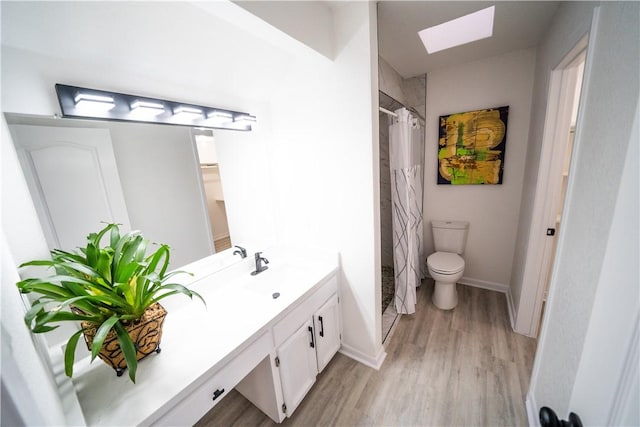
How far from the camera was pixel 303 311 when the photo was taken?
140 centimetres

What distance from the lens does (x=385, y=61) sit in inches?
82.7

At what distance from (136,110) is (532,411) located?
2616 millimetres

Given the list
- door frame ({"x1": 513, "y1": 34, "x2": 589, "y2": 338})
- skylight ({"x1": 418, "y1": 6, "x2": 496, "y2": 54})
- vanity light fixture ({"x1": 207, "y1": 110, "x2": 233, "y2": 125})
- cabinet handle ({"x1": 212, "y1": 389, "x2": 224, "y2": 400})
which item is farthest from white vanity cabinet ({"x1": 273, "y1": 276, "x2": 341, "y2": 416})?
skylight ({"x1": 418, "y1": 6, "x2": 496, "y2": 54})

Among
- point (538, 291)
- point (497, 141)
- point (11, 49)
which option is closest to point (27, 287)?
point (11, 49)

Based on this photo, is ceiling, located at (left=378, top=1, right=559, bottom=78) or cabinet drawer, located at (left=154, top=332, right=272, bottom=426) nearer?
cabinet drawer, located at (left=154, top=332, right=272, bottom=426)

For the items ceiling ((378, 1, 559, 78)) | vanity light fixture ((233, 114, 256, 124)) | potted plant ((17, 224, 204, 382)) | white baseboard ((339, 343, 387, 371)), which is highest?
ceiling ((378, 1, 559, 78))

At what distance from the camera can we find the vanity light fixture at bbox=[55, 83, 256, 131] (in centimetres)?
93

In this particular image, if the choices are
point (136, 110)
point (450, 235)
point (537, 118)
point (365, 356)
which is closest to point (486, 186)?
point (450, 235)

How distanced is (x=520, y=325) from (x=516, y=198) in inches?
45.5

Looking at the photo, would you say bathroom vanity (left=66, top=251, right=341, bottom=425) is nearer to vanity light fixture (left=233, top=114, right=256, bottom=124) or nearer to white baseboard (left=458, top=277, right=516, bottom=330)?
vanity light fixture (left=233, top=114, right=256, bottom=124)

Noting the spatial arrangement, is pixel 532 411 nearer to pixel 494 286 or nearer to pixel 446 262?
pixel 446 262

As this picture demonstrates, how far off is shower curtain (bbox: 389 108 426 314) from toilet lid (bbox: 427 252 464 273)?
0.85ft

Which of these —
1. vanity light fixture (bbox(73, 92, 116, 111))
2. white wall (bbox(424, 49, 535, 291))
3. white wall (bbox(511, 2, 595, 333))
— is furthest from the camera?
white wall (bbox(424, 49, 535, 291))

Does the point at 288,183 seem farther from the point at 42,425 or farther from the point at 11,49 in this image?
the point at 42,425
